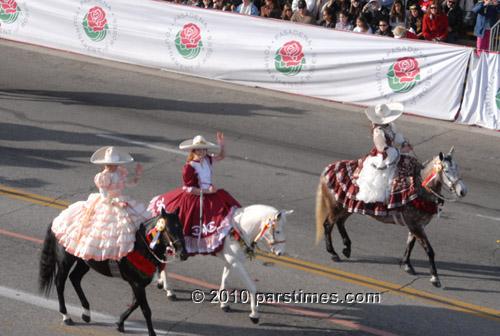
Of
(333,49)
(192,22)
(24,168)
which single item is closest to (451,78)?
(333,49)

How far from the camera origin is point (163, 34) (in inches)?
890

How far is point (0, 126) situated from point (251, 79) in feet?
23.6

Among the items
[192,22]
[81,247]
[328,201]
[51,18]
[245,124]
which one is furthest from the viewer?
[51,18]

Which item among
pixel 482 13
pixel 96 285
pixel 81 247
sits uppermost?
pixel 482 13

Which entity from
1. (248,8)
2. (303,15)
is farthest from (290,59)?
(248,8)

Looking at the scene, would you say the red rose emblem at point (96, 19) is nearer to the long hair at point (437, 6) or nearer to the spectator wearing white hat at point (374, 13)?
the spectator wearing white hat at point (374, 13)

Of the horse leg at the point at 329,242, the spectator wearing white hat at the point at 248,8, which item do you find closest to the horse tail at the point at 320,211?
the horse leg at the point at 329,242

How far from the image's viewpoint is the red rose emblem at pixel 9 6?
2486cm

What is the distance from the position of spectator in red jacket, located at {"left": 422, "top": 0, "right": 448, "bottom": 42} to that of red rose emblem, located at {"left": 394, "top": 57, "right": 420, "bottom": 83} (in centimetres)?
230

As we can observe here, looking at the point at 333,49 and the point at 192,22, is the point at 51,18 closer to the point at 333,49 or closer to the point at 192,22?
the point at 192,22

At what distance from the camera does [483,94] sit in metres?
18.8

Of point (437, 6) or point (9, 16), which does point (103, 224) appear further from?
point (9, 16)

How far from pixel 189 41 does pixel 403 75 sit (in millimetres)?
6331

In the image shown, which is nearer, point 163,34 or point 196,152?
point 196,152
